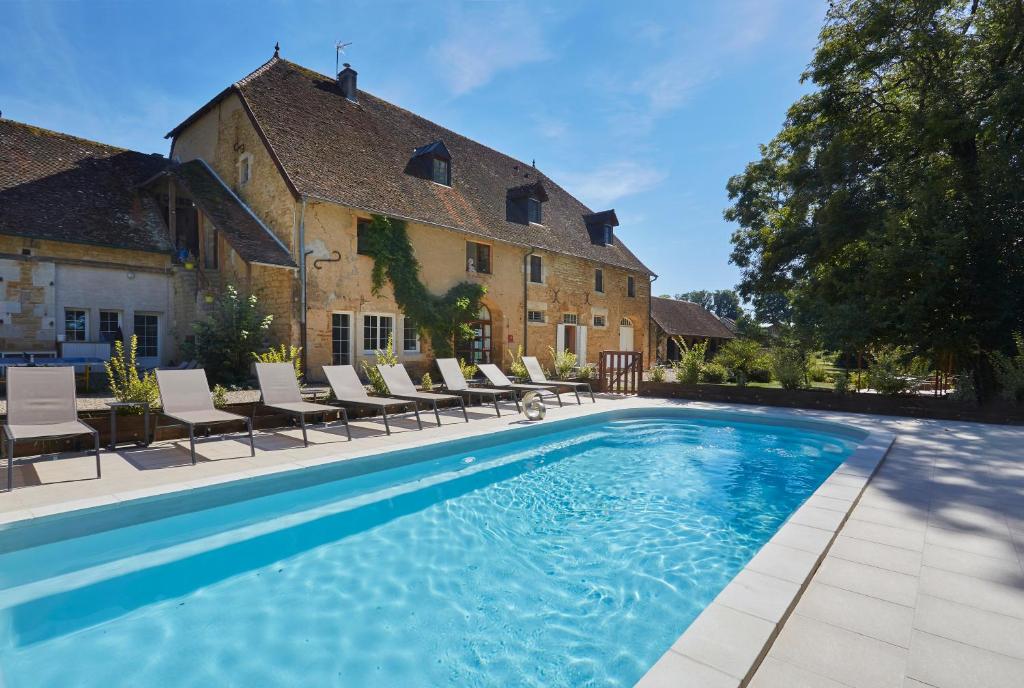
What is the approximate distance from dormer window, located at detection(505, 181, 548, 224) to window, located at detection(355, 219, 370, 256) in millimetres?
6686

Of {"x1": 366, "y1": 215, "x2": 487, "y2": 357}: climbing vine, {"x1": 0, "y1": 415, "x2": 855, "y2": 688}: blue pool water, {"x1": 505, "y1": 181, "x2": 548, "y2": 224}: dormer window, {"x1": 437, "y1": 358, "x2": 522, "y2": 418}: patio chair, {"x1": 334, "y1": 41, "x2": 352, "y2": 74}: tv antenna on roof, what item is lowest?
{"x1": 0, "y1": 415, "x2": 855, "y2": 688}: blue pool water

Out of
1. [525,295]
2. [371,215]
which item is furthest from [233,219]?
[525,295]

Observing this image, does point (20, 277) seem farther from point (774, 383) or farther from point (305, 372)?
point (774, 383)

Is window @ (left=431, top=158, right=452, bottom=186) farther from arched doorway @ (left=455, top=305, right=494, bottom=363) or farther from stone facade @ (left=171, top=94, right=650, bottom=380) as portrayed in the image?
arched doorway @ (left=455, top=305, right=494, bottom=363)

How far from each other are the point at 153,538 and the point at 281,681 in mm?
2300

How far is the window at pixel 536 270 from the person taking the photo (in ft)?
61.3

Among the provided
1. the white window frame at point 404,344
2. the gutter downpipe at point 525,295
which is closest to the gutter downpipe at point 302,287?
the white window frame at point 404,344

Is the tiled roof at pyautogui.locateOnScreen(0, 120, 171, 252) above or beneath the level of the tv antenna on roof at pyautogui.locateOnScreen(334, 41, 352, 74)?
beneath

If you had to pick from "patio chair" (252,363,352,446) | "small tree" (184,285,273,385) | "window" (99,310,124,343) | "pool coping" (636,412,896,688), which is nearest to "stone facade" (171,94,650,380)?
"small tree" (184,285,273,385)

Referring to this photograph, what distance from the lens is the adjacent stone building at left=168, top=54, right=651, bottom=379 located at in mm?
12617

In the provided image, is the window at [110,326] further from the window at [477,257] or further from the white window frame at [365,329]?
the window at [477,257]

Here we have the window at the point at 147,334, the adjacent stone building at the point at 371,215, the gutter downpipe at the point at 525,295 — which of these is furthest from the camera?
the gutter downpipe at the point at 525,295

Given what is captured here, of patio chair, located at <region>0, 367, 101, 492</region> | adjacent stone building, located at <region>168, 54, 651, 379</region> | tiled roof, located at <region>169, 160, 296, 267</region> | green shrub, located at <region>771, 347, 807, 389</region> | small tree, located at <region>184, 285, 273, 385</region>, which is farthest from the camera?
adjacent stone building, located at <region>168, 54, 651, 379</region>

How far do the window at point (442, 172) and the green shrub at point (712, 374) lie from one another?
10.2 meters
